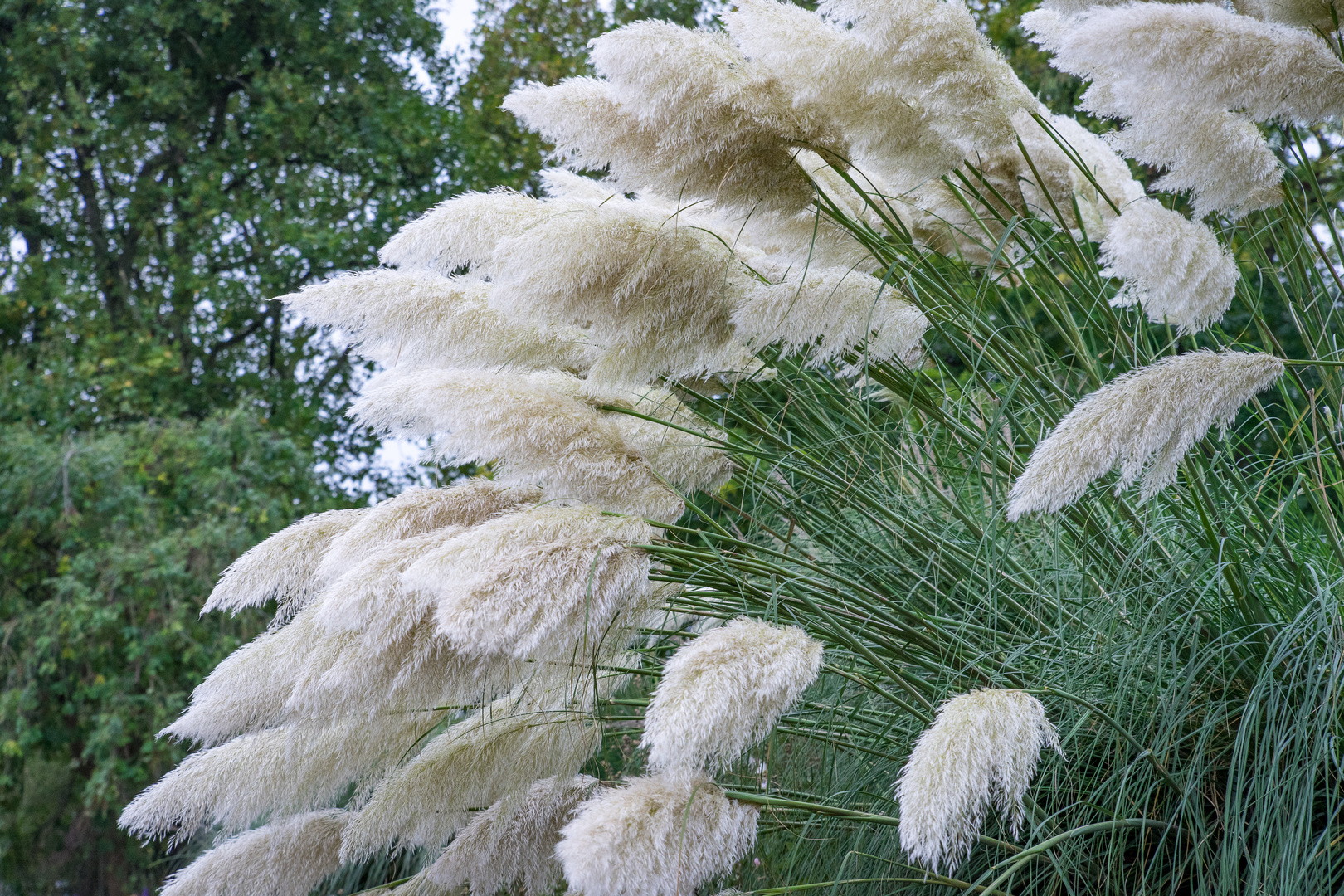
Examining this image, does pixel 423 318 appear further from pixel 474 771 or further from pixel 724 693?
pixel 724 693

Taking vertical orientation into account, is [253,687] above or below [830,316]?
below

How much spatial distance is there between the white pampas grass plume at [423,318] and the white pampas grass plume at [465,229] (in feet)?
0.14

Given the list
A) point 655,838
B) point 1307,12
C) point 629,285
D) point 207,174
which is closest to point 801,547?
point 629,285

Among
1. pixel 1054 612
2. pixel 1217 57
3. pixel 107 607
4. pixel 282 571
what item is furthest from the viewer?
pixel 107 607

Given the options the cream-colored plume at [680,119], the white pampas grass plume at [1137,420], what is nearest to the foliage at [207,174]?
the cream-colored plume at [680,119]

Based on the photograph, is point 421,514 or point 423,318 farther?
point 423,318

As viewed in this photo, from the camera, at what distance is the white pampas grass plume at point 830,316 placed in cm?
186

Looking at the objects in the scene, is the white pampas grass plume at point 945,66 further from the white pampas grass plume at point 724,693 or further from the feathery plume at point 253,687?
the feathery plume at point 253,687

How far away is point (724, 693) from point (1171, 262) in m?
1.01

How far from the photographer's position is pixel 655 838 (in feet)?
3.94

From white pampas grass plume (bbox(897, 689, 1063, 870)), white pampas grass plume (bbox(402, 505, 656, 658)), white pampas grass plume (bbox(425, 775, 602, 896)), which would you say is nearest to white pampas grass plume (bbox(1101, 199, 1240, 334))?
white pampas grass plume (bbox(897, 689, 1063, 870))

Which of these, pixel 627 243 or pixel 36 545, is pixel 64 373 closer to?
pixel 36 545

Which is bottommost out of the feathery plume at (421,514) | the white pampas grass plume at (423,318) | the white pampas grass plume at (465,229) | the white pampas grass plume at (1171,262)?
the white pampas grass plume at (1171,262)

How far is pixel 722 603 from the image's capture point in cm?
181
